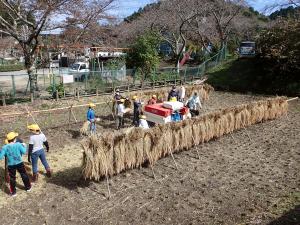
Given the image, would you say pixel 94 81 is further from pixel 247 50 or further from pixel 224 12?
pixel 224 12

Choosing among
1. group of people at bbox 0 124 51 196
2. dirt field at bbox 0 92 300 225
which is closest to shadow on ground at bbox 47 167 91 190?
dirt field at bbox 0 92 300 225

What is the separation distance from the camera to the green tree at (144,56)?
23.9 metres

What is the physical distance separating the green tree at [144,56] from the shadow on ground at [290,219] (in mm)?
17709

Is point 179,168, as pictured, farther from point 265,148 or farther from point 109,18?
point 109,18

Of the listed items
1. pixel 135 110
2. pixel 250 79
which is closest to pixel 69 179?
pixel 135 110

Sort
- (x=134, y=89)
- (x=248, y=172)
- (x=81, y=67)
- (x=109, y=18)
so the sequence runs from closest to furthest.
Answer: (x=248, y=172)
(x=109, y=18)
(x=134, y=89)
(x=81, y=67)

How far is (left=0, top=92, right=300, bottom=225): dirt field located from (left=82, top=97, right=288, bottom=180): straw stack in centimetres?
33

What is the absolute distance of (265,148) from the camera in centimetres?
1130

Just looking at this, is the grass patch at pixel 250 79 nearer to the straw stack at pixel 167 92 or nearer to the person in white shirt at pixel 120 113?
the straw stack at pixel 167 92


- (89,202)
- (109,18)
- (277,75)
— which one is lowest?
(89,202)

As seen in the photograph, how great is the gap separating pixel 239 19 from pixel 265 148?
3089cm

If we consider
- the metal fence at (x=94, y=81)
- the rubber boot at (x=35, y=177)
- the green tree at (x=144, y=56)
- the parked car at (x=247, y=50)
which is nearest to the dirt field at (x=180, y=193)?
the rubber boot at (x=35, y=177)

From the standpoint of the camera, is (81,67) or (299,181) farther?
(81,67)

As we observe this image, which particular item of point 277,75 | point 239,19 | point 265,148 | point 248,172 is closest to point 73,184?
point 248,172
